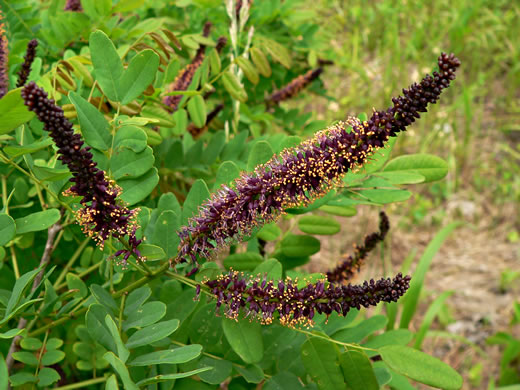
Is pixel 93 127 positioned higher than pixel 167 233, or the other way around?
pixel 93 127

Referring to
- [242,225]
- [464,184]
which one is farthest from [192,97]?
[464,184]

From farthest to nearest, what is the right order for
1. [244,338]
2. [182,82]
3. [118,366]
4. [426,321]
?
1. [426,321]
2. [182,82]
3. [244,338]
4. [118,366]

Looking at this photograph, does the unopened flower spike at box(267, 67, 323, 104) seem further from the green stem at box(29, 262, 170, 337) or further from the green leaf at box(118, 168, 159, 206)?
the green stem at box(29, 262, 170, 337)

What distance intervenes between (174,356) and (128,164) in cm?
33

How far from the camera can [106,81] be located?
0.89m

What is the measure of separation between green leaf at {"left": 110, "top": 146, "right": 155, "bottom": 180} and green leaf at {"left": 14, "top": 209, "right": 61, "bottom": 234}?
0.38 ft

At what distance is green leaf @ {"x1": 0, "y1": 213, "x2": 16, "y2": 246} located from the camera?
0.80 m

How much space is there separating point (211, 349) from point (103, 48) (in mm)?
566

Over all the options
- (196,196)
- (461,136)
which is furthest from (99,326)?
(461,136)

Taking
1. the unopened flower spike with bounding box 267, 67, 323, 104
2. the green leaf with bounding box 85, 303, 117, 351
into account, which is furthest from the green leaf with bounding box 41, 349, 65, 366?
the unopened flower spike with bounding box 267, 67, 323, 104

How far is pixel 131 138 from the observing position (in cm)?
85

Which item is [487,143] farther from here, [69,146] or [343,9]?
[69,146]

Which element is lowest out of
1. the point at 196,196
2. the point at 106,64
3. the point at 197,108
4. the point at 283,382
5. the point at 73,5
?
the point at 283,382

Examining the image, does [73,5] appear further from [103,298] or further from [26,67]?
[103,298]
